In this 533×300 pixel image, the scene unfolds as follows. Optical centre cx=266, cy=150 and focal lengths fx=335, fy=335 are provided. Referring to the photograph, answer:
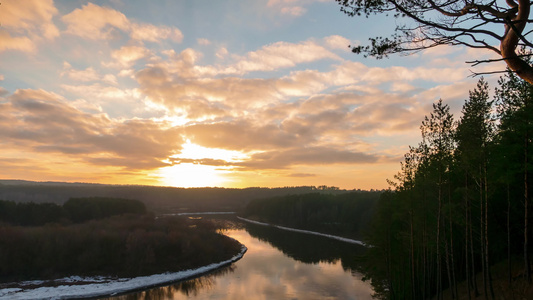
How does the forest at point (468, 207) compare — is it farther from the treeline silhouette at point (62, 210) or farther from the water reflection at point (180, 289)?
the treeline silhouette at point (62, 210)

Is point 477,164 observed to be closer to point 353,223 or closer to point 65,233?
point 65,233

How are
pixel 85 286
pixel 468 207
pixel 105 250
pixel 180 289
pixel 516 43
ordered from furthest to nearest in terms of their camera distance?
pixel 105 250 < pixel 180 289 < pixel 85 286 < pixel 468 207 < pixel 516 43

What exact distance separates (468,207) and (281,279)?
31.4 meters

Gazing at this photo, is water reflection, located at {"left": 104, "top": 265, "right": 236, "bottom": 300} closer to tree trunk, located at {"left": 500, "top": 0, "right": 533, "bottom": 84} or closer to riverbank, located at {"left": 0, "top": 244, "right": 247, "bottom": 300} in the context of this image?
riverbank, located at {"left": 0, "top": 244, "right": 247, "bottom": 300}

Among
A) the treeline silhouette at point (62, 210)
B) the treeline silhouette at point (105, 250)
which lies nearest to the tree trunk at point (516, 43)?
the treeline silhouette at point (105, 250)

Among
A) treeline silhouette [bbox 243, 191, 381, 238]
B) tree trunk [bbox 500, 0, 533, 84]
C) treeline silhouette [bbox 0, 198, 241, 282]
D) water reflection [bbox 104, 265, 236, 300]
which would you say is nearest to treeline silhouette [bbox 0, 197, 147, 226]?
treeline silhouette [bbox 0, 198, 241, 282]

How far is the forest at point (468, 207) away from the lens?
21.1 m

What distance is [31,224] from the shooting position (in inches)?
3327

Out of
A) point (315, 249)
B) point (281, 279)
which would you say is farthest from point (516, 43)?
point (315, 249)

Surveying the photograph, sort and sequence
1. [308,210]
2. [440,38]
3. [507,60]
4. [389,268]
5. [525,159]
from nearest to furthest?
[507,60] → [440,38] → [525,159] → [389,268] → [308,210]

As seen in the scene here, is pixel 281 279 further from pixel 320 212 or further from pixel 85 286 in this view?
pixel 320 212

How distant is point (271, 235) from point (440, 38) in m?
98.3

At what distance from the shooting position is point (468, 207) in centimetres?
2380

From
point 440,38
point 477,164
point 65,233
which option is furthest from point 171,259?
point 440,38
